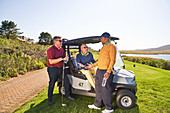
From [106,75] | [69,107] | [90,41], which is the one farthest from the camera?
[90,41]

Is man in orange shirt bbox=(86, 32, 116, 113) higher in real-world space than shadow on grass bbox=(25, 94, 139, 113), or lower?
higher

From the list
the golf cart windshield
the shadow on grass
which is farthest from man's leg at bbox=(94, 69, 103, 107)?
the golf cart windshield

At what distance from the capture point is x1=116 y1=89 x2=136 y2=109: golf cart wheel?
314cm

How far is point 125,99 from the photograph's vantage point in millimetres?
3232

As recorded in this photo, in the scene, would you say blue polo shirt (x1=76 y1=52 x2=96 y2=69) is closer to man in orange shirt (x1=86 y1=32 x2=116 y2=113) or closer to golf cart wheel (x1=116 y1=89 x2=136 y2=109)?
man in orange shirt (x1=86 y1=32 x2=116 y2=113)

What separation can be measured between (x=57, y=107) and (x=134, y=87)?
240 centimetres

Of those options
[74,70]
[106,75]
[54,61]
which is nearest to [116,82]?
[106,75]

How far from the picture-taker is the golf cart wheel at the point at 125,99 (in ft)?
10.3

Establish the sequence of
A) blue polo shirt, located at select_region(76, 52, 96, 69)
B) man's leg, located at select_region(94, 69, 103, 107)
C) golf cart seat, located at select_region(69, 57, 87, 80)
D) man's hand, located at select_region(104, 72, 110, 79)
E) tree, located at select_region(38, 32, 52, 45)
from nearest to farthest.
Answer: man's hand, located at select_region(104, 72, 110, 79) → man's leg, located at select_region(94, 69, 103, 107) → golf cart seat, located at select_region(69, 57, 87, 80) → blue polo shirt, located at select_region(76, 52, 96, 69) → tree, located at select_region(38, 32, 52, 45)

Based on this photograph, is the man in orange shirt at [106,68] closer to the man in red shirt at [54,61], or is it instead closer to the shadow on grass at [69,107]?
the shadow on grass at [69,107]

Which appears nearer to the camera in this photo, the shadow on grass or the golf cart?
the golf cart

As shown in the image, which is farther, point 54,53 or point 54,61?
point 54,53

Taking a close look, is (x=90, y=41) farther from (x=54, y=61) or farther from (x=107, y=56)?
(x=54, y=61)

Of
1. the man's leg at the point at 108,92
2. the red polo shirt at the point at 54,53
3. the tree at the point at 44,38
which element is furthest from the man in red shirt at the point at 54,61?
the tree at the point at 44,38
